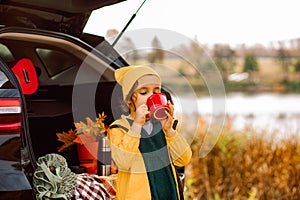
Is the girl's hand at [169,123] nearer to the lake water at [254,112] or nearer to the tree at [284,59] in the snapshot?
the lake water at [254,112]

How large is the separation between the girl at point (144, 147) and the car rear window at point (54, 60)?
1.22 m

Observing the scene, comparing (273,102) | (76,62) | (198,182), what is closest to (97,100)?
(76,62)

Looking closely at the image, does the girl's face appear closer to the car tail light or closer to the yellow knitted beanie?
the yellow knitted beanie

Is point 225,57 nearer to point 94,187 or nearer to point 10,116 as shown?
point 94,187

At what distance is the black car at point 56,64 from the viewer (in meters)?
4.12

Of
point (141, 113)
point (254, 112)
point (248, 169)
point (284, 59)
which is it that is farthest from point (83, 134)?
point (284, 59)

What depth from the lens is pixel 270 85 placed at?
585 inches

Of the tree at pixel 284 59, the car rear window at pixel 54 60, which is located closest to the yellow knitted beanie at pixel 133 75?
the car rear window at pixel 54 60

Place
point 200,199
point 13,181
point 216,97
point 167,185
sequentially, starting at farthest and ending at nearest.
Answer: point 200,199 < point 216,97 < point 167,185 < point 13,181

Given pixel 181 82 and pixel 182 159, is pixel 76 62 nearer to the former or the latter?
pixel 181 82

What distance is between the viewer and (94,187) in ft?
12.4

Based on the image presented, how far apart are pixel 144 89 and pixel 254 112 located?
616 centimetres

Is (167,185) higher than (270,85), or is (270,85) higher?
(270,85)

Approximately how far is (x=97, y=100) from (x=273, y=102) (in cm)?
923
